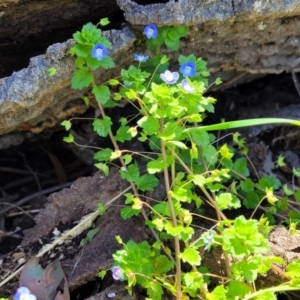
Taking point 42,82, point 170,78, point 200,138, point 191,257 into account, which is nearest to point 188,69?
point 170,78

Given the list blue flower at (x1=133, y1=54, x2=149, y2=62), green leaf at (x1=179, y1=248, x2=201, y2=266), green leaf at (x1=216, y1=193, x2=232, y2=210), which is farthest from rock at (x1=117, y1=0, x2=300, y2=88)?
green leaf at (x1=179, y1=248, x2=201, y2=266)

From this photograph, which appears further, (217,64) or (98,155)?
(217,64)

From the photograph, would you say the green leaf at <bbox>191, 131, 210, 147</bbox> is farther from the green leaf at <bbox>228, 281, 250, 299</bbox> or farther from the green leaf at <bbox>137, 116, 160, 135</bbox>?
the green leaf at <bbox>228, 281, 250, 299</bbox>

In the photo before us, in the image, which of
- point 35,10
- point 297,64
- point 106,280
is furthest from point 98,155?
point 297,64

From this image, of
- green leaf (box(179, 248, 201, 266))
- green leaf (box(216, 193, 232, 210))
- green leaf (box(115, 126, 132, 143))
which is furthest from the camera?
green leaf (box(115, 126, 132, 143))

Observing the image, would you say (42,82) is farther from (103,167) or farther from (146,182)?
(146,182)

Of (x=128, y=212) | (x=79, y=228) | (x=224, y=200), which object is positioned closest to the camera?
(x=224, y=200)

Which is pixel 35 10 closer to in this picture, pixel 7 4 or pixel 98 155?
pixel 7 4
